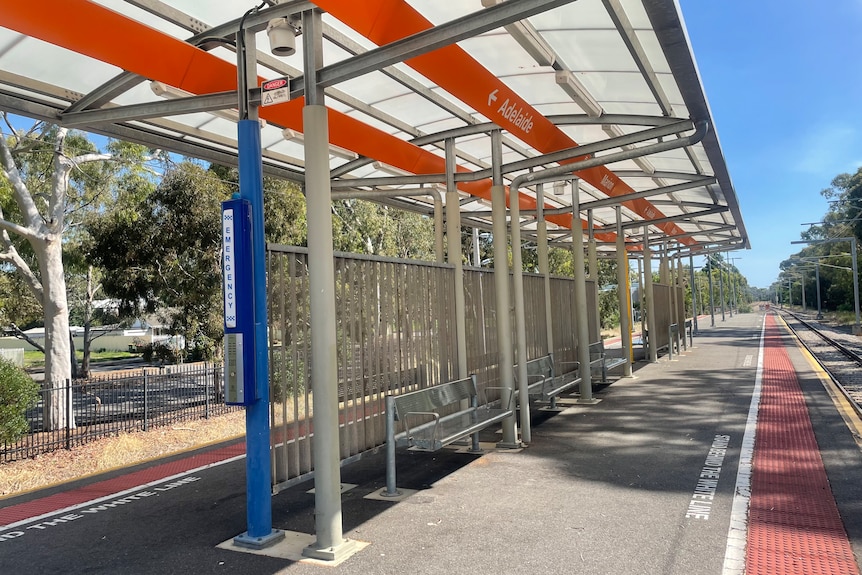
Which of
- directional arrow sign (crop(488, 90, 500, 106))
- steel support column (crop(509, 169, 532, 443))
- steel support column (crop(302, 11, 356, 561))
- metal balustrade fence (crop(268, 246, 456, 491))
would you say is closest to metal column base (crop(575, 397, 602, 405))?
steel support column (crop(509, 169, 532, 443))

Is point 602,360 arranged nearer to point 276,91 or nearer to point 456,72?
point 456,72

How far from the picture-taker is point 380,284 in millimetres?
6562

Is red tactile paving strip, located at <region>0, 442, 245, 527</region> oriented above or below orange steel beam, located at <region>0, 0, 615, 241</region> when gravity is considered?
below

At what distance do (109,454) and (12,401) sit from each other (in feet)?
4.85

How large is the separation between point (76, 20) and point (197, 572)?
408cm

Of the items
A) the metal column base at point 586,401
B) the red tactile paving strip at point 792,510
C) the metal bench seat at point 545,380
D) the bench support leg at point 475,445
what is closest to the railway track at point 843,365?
the red tactile paving strip at point 792,510

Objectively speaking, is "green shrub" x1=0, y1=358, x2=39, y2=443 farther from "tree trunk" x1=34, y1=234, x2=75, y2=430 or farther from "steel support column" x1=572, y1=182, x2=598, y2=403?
"steel support column" x1=572, y1=182, x2=598, y2=403

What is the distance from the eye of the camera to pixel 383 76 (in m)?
6.69

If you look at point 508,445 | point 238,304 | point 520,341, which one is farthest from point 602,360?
point 238,304

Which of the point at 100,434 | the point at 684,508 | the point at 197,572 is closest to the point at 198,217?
the point at 100,434

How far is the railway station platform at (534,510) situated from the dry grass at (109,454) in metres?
0.62

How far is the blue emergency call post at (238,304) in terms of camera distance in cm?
466

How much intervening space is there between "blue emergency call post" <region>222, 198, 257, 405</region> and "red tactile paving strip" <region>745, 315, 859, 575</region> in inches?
147

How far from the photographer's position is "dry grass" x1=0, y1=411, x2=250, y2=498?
754 cm
